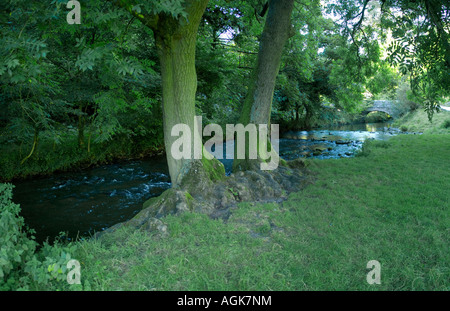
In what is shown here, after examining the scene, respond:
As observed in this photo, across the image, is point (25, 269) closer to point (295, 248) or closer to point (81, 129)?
point (295, 248)

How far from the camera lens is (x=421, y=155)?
962 centimetres

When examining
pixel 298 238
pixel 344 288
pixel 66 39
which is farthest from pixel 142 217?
pixel 66 39

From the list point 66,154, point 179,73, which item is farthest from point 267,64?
point 66,154

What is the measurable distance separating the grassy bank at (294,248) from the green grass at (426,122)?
671 inches

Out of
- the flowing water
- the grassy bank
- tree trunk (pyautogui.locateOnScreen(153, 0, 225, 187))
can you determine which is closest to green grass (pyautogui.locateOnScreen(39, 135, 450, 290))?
the grassy bank

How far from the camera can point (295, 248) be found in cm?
369

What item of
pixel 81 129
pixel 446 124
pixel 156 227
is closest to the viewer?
pixel 156 227

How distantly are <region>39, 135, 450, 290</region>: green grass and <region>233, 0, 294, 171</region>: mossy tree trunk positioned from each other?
2.63m

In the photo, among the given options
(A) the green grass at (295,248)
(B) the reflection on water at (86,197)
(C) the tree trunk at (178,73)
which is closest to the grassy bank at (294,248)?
(A) the green grass at (295,248)

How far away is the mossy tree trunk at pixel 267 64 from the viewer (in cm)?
703

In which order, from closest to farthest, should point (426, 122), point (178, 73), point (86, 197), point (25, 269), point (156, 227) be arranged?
point (25, 269)
point (156, 227)
point (178, 73)
point (86, 197)
point (426, 122)

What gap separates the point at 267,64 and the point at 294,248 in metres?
5.15

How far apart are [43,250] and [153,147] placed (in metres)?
11.0
